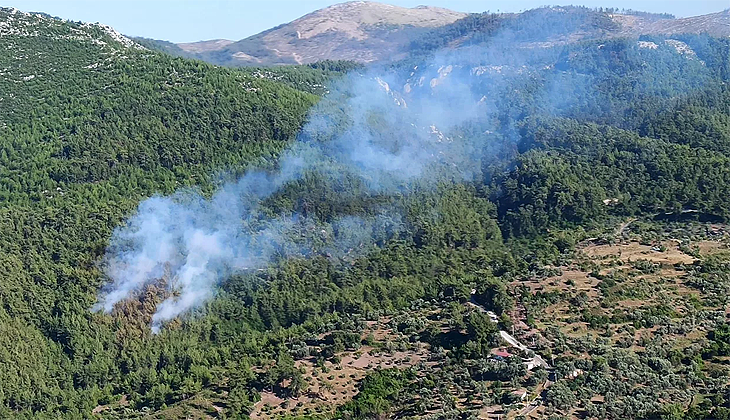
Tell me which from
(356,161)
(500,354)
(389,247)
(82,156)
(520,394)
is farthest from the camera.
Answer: (356,161)

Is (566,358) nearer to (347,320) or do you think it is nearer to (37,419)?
(347,320)

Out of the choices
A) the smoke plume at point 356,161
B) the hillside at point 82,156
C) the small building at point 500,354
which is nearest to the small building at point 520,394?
the small building at point 500,354

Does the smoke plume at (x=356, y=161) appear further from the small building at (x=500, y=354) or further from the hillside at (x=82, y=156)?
the small building at (x=500, y=354)

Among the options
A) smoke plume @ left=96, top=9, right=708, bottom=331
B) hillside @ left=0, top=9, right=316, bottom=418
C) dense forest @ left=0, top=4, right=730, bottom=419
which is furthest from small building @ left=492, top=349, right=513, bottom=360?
hillside @ left=0, top=9, right=316, bottom=418

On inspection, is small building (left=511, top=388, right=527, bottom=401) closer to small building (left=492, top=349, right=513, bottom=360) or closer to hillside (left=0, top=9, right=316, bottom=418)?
small building (left=492, top=349, right=513, bottom=360)

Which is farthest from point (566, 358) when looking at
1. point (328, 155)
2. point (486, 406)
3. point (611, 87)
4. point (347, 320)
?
point (611, 87)

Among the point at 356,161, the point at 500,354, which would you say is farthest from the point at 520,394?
the point at 356,161

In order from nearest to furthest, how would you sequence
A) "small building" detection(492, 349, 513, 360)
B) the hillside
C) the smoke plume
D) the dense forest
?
1. the dense forest
2. "small building" detection(492, 349, 513, 360)
3. the hillside
4. the smoke plume

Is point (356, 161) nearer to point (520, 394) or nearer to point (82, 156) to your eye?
point (82, 156)

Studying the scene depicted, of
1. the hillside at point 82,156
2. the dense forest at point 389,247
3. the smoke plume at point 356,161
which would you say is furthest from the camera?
the smoke plume at point 356,161
